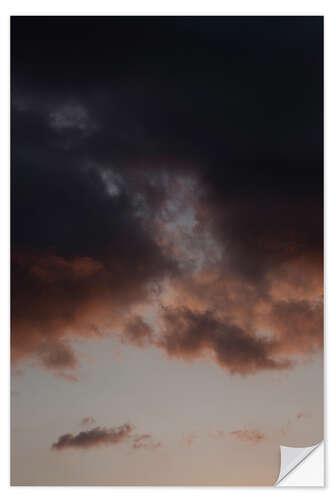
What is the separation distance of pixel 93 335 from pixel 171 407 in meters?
0.76

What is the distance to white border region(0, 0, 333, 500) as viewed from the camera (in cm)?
375

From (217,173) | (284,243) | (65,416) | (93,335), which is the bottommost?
(65,416)

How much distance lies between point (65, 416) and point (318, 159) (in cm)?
262
